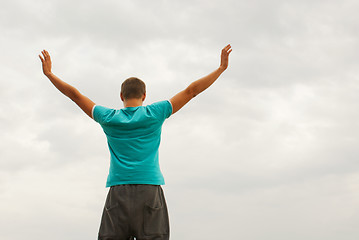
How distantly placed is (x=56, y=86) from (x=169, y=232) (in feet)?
10.3

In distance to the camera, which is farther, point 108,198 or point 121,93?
point 121,93

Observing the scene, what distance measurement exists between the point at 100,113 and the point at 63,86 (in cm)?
95

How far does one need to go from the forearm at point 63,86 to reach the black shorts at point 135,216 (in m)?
1.83

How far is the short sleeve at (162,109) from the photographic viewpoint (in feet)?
21.3

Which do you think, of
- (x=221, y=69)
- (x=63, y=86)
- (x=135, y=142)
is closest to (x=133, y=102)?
(x=135, y=142)

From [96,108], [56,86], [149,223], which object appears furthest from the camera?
[56,86]

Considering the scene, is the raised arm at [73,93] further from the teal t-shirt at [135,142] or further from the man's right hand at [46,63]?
the teal t-shirt at [135,142]

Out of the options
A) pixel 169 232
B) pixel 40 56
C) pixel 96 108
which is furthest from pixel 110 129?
pixel 40 56

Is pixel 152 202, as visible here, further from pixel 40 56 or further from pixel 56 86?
pixel 40 56

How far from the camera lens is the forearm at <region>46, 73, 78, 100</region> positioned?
6961mm

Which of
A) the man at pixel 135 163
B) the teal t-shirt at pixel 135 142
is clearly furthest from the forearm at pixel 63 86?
the teal t-shirt at pixel 135 142

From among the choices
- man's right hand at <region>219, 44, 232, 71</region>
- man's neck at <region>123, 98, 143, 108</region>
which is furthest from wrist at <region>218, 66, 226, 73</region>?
man's neck at <region>123, 98, 143, 108</region>

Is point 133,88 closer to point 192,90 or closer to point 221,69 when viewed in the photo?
point 192,90

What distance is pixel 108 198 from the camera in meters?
6.33
